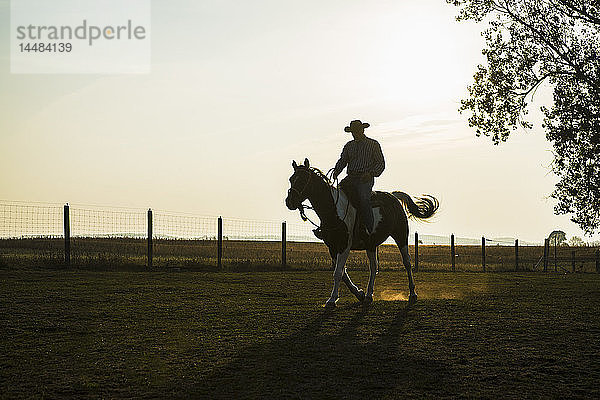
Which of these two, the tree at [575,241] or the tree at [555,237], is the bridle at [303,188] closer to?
the tree at [555,237]

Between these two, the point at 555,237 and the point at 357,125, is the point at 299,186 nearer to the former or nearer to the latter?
the point at 357,125

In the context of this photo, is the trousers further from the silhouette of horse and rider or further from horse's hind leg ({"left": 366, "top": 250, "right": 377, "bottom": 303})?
horse's hind leg ({"left": 366, "top": 250, "right": 377, "bottom": 303})

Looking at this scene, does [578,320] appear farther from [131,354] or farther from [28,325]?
[28,325]

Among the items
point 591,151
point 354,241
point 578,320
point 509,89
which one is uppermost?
point 509,89

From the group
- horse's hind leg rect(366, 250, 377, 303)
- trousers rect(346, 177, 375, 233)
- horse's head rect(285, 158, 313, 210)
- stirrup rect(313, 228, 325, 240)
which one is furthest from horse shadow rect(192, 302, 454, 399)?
horse's hind leg rect(366, 250, 377, 303)

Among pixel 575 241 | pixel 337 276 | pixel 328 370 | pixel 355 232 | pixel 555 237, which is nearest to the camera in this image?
pixel 328 370

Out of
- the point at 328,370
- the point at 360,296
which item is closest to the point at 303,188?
the point at 360,296

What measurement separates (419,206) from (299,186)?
153 inches

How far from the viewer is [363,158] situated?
11375 millimetres

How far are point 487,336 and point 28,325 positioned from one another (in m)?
5.74

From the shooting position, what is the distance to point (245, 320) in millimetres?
9758

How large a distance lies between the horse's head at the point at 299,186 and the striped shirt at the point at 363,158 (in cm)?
76

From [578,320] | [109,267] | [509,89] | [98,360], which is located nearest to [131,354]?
[98,360]

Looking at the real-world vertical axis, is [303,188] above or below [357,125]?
below
